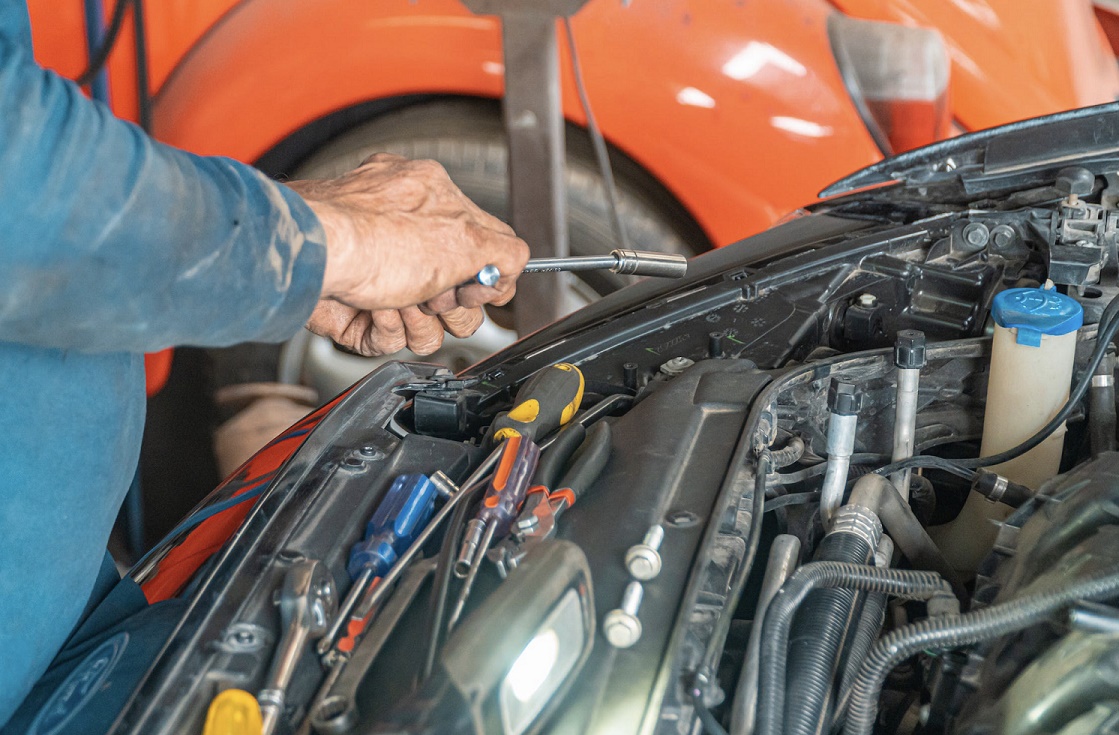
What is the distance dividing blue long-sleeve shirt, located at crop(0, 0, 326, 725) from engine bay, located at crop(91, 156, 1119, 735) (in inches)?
5.8

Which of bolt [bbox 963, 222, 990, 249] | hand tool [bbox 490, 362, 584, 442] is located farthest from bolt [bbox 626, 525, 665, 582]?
bolt [bbox 963, 222, 990, 249]

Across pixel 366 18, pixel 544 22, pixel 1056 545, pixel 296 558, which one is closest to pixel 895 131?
pixel 544 22

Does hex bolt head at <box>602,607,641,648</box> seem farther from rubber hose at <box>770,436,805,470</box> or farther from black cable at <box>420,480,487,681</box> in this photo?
rubber hose at <box>770,436,805,470</box>

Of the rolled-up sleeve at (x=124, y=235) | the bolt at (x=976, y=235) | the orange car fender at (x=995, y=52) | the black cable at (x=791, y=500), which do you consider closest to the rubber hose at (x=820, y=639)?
the black cable at (x=791, y=500)

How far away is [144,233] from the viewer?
2.33 ft

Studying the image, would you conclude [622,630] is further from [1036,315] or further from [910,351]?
[1036,315]

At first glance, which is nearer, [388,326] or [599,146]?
[388,326]

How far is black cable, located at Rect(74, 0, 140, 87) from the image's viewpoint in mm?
2428

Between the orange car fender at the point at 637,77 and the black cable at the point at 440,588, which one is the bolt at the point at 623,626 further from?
the orange car fender at the point at 637,77

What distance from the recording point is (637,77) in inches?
92.6

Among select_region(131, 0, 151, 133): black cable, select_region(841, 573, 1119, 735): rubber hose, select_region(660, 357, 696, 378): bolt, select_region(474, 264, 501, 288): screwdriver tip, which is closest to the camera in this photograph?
select_region(841, 573, 1119, 735): rubber hose

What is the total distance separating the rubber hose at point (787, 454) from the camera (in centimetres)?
109

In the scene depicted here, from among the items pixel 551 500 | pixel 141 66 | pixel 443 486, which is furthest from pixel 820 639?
pixel 141 66

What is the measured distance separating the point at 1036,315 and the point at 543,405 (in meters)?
0.55
